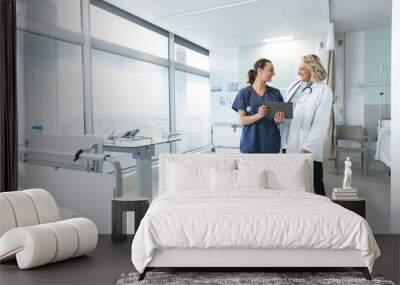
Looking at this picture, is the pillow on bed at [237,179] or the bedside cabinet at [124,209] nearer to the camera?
the pillow on bed at [237,179]

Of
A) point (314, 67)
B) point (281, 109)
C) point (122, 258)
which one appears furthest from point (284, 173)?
point (122, 258)

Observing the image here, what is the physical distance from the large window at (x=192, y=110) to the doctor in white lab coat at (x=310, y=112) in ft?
3.07

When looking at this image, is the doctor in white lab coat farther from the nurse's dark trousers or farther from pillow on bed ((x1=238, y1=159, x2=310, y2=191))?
pillow on bed ((x1=238, y1=159, x2=310, y2=191))

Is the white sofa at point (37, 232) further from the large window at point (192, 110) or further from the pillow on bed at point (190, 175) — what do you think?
the large window at point (192, 110)

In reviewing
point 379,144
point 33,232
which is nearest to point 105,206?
point 33,232

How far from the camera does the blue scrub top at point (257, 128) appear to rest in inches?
214

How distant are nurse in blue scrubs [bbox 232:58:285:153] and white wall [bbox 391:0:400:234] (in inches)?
48.0

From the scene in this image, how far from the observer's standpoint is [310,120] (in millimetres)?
5371

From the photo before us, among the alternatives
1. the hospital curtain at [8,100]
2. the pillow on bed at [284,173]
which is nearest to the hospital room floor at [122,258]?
the pillow on bed at [284,173]

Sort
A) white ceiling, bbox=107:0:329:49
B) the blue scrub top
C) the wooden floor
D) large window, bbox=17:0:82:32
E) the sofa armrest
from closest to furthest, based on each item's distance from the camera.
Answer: the wooden floor < the sofa armrest < white ceiling, bbox=107:0:329:49 < the blue scrub top < large window, bbox=17:0:82:32

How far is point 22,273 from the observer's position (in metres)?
4.13

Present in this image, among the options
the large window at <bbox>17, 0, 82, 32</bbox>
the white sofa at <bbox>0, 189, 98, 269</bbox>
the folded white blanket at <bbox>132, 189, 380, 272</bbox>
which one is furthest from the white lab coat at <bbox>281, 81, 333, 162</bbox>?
the large window at <bbox>17, 0, 82, 32</bbox>

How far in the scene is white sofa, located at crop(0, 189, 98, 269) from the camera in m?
4.17

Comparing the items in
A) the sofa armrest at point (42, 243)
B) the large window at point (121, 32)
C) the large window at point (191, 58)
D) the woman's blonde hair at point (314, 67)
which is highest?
the large window at point (121, 32)
